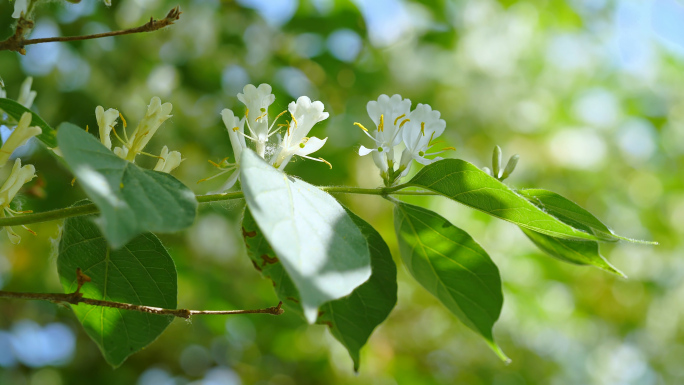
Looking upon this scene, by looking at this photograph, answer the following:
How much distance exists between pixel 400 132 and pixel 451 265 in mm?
196

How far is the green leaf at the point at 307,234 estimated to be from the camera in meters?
0.44

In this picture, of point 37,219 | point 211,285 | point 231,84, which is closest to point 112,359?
point 37,219

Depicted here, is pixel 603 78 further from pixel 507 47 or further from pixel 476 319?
pixel 476 319

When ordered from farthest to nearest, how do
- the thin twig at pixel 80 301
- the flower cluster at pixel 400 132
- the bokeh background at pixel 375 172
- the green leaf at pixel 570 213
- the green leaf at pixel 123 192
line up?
the bokeh background at pixel 375 172 < the flower cluster at pixel 400 132 < the green leaf at pixel 570 213 < the thin twig at pixel 80 301 < the green leaf at pixel 123 192

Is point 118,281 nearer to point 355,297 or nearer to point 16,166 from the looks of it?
point 16,166

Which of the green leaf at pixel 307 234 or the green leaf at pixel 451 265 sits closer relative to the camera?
the green leaf at pixel 307 234

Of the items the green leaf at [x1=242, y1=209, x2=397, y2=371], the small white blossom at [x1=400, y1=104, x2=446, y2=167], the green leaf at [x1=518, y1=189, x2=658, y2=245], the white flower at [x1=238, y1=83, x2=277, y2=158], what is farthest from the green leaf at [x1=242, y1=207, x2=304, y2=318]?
the green leaf at [x1=518, y1=189, x2=658, y2=245]

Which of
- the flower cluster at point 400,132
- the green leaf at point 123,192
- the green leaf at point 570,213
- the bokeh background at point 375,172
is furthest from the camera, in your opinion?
the bokeh background at point 375,172

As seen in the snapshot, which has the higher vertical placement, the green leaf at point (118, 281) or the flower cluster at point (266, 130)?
the flower cluster at point (266, 130)

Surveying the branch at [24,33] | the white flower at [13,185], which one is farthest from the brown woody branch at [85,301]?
the branch at [24,33]

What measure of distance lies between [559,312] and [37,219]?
10.0 feet

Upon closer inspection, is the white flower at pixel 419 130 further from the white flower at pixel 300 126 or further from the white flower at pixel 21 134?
the white flower at pixel 21 134

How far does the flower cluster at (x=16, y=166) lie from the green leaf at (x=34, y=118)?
0.03 feet

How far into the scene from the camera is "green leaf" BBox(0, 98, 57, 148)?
606 millimetres
